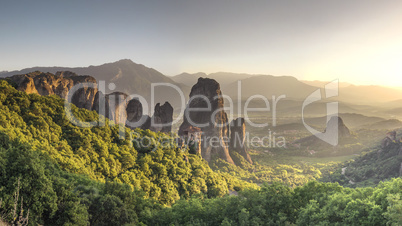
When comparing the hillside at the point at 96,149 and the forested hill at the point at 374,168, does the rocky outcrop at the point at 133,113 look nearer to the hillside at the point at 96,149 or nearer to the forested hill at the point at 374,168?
the hillside at the point at 96,149

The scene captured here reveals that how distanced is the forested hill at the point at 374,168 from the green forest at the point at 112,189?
56.9m

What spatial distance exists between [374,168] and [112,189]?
8381cm

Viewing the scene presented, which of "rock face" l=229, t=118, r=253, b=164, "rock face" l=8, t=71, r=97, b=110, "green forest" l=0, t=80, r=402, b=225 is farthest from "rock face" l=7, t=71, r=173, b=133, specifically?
"rock face" l=229, t=118, r=253, b=164

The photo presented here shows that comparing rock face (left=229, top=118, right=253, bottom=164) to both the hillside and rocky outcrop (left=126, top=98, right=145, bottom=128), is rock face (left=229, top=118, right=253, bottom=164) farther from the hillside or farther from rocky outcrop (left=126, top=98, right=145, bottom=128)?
the hillside

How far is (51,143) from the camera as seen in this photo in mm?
31828

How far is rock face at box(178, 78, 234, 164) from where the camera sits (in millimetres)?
88250

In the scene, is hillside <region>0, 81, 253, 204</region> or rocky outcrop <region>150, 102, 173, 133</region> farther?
rocky outcrop <region>150, 102, 173, 133</region>

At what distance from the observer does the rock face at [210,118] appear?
8825cm

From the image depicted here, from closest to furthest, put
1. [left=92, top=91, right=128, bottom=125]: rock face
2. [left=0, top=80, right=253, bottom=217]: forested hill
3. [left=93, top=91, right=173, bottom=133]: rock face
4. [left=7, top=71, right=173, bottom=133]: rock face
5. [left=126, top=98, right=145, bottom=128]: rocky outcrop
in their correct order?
1. [left=0, top=80, right=253, bottom=217]: forested hill
2. [left=7, top=71, right=173, bottom=133]: rock face
3. [left=92, top=91, right=128, bottom=125]: rock face
4. [left=93, top=91, right=173, bottom=133]: rock face
5. [left=126, top=98, right=145, bottom=128]: rocky outcrop

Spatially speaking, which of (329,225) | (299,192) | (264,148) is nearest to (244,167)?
(264,148)

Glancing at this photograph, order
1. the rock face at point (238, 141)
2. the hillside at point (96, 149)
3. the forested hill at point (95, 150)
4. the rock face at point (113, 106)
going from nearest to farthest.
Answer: the forested hill at point (95, 150)
the hillside at point (96, 149)
the rock face at point (113, 106)
the rock face at point (238, 141)

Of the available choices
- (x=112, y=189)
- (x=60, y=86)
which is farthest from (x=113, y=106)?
(x=112, y=189)

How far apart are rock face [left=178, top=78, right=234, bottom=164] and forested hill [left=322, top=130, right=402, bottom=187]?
35.2 meters

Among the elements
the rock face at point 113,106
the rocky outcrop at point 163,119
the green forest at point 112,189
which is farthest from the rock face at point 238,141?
the green forest at point 112,189
